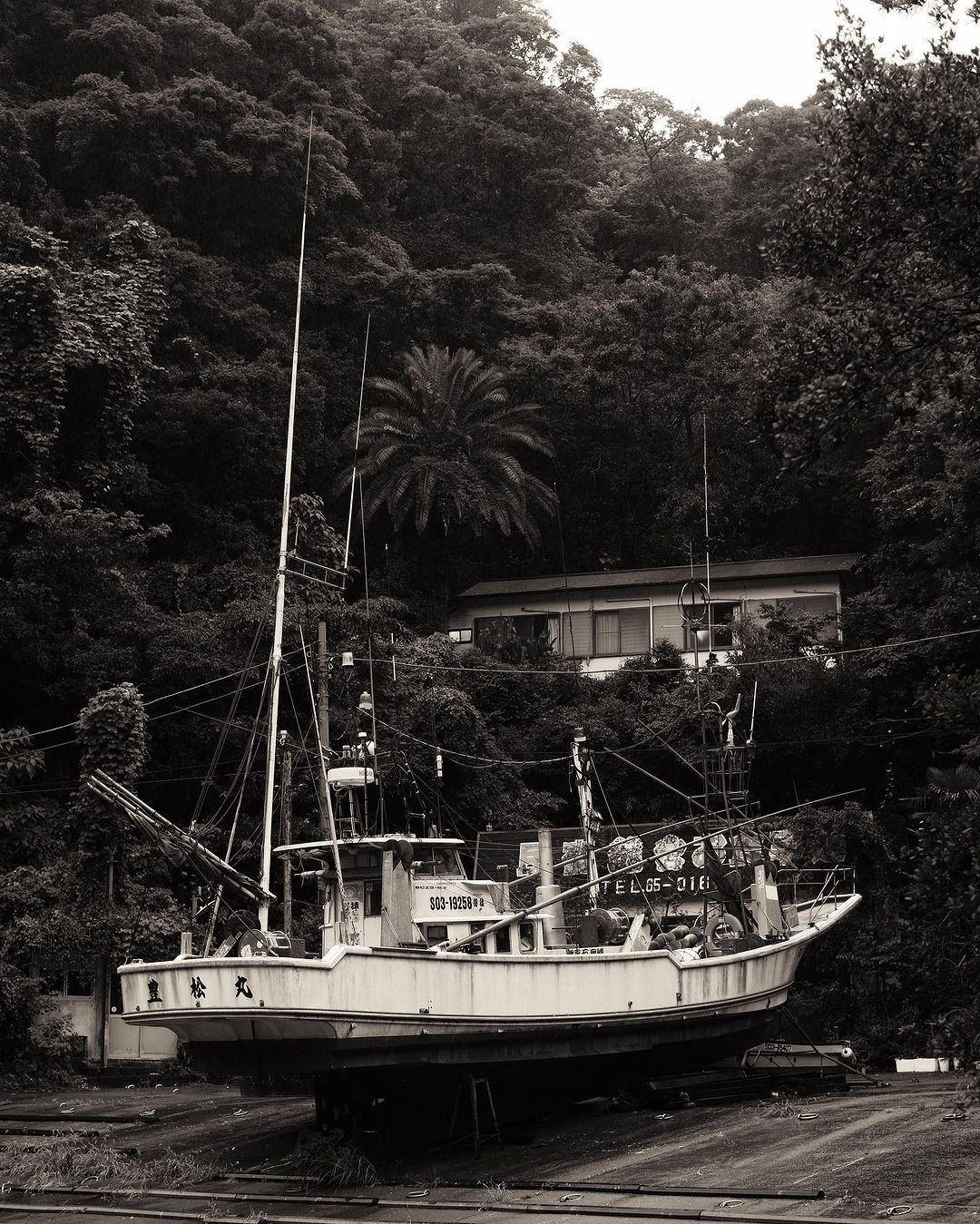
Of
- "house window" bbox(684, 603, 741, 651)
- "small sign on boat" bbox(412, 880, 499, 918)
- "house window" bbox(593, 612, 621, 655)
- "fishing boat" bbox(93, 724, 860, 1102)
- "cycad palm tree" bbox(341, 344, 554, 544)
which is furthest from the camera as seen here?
"house window" bbox(593, 612, 621, 655)

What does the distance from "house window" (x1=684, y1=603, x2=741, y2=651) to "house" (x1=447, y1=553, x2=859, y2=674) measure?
4cm

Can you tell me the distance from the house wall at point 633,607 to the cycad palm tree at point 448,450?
2075mm

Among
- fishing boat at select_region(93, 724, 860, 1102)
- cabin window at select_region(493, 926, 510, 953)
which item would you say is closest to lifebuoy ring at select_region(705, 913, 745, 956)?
fishing boat at select_region(93, 724, 860, 1102)

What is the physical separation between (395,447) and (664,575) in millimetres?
8480

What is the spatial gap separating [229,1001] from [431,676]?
18.3 metres

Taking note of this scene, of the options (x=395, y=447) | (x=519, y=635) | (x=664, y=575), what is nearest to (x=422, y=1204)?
(x=519, y=635)

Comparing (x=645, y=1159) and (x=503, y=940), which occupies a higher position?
(x=503, y=940)

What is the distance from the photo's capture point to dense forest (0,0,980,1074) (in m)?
28.8

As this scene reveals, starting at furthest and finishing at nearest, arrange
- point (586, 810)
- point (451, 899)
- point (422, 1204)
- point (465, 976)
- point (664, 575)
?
point (664, 575) → point (586, 810) → point (451, 899) → point (465, 976) → point (422, 1204)

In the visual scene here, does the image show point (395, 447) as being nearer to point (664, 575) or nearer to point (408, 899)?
point (664, 575)

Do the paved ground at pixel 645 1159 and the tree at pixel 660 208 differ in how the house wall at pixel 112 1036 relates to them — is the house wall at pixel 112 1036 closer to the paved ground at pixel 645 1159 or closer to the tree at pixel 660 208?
the paved ground at pixel 645 1159

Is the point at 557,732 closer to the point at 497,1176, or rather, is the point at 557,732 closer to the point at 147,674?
the point at 147,674

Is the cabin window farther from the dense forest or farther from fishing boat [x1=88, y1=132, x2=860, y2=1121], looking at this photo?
the dense forest

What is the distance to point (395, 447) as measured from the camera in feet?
133
